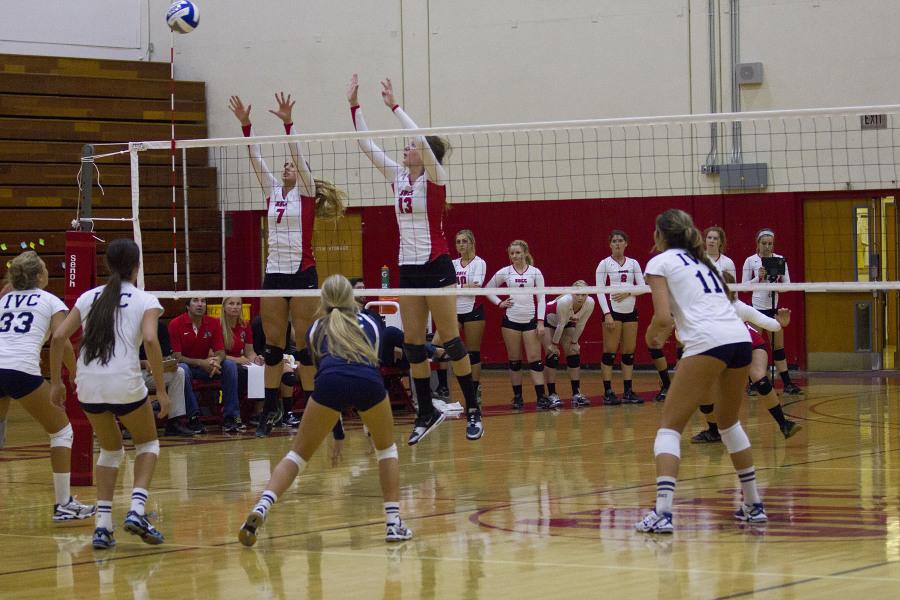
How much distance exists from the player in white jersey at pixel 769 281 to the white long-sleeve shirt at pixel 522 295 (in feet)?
7.86

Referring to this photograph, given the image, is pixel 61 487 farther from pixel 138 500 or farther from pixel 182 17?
pixel 182 17

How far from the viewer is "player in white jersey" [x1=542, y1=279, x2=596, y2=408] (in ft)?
46.5

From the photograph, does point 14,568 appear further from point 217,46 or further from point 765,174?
point 217,46


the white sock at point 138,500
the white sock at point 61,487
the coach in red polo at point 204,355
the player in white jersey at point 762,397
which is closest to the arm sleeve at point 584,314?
the player in white jersey at point 762,397

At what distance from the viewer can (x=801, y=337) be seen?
18047mm

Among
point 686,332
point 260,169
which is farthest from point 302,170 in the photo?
point 686,332

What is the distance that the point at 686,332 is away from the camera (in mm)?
6602

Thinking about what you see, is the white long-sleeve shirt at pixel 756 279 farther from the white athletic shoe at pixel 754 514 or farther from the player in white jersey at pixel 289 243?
the white athletic shoe at pixel 754 514

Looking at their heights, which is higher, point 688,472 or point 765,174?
point 765,174

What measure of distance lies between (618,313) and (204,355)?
4.56m

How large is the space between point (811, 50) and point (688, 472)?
10.1 meters

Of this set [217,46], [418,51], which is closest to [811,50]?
[418,51]

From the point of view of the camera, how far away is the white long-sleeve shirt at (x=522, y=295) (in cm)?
1367

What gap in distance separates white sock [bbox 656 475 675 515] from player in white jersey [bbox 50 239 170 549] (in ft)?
8.13
